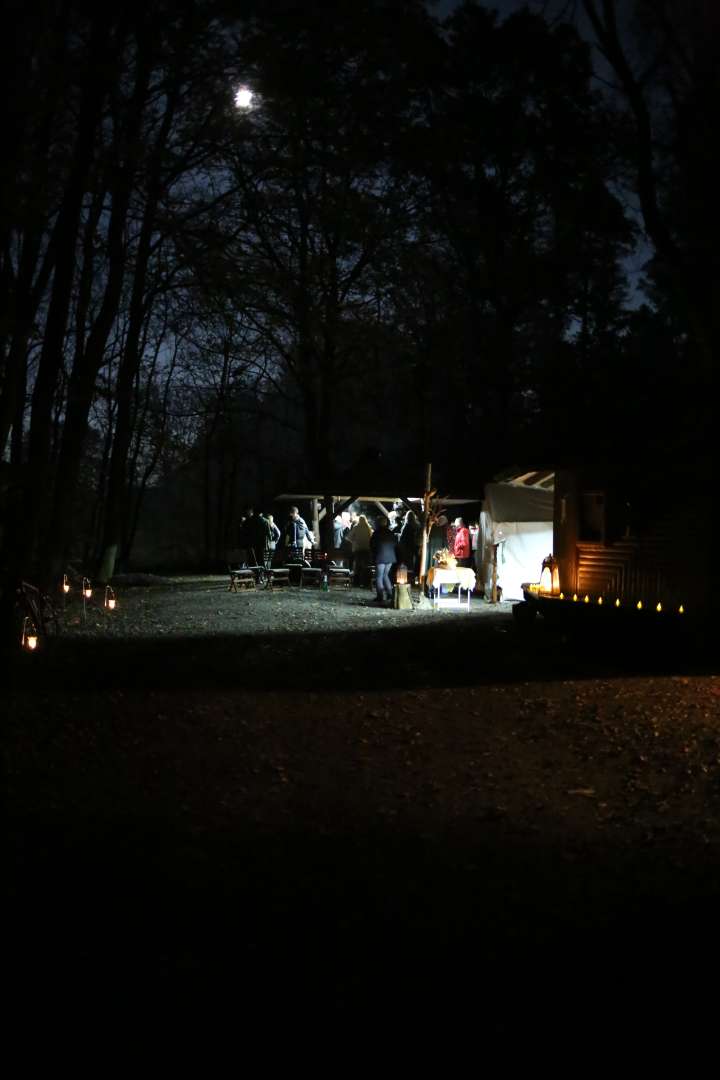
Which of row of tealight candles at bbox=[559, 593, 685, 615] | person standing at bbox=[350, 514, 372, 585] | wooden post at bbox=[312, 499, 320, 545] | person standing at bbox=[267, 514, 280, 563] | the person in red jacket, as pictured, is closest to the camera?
row of tealight candles at bbox=[559, 593, 685, 615]

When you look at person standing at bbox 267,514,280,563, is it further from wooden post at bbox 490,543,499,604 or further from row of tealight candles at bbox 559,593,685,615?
row of tealight candles at bbox 559,593,685,615

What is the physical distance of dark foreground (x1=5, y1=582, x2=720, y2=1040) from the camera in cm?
375

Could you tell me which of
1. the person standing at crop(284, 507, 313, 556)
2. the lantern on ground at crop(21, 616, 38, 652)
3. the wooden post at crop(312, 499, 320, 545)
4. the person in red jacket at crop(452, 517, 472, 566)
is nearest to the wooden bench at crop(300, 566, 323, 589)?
the person standing at crop(284, 507, 313, 556)

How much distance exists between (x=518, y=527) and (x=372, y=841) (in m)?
19.1

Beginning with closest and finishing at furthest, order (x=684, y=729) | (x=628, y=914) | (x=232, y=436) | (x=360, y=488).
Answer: (x=628, y=914)
(x=684, y=729)
(x=360, y=488)
(x=232, y=436)

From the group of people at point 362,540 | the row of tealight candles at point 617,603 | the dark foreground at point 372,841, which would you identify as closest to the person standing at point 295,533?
the group of people at point 362,540

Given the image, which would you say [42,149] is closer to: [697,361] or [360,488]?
[697,361]

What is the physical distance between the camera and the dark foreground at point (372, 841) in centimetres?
375

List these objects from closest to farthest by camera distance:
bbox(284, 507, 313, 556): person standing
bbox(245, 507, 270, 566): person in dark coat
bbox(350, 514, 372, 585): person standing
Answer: bbox(350, 514, 372, 585): person standing
bbox(245, 507, 270, 566): person in dark coat
bbox(284, 507, 313, 556): person standing

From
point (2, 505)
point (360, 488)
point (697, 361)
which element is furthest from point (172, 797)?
point (360, 488)

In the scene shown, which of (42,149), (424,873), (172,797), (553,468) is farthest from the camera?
(553,468)

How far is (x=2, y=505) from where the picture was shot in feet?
40.0

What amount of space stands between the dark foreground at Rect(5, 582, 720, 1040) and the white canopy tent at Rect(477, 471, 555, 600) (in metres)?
12.5

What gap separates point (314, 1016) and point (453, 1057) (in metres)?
0.52
